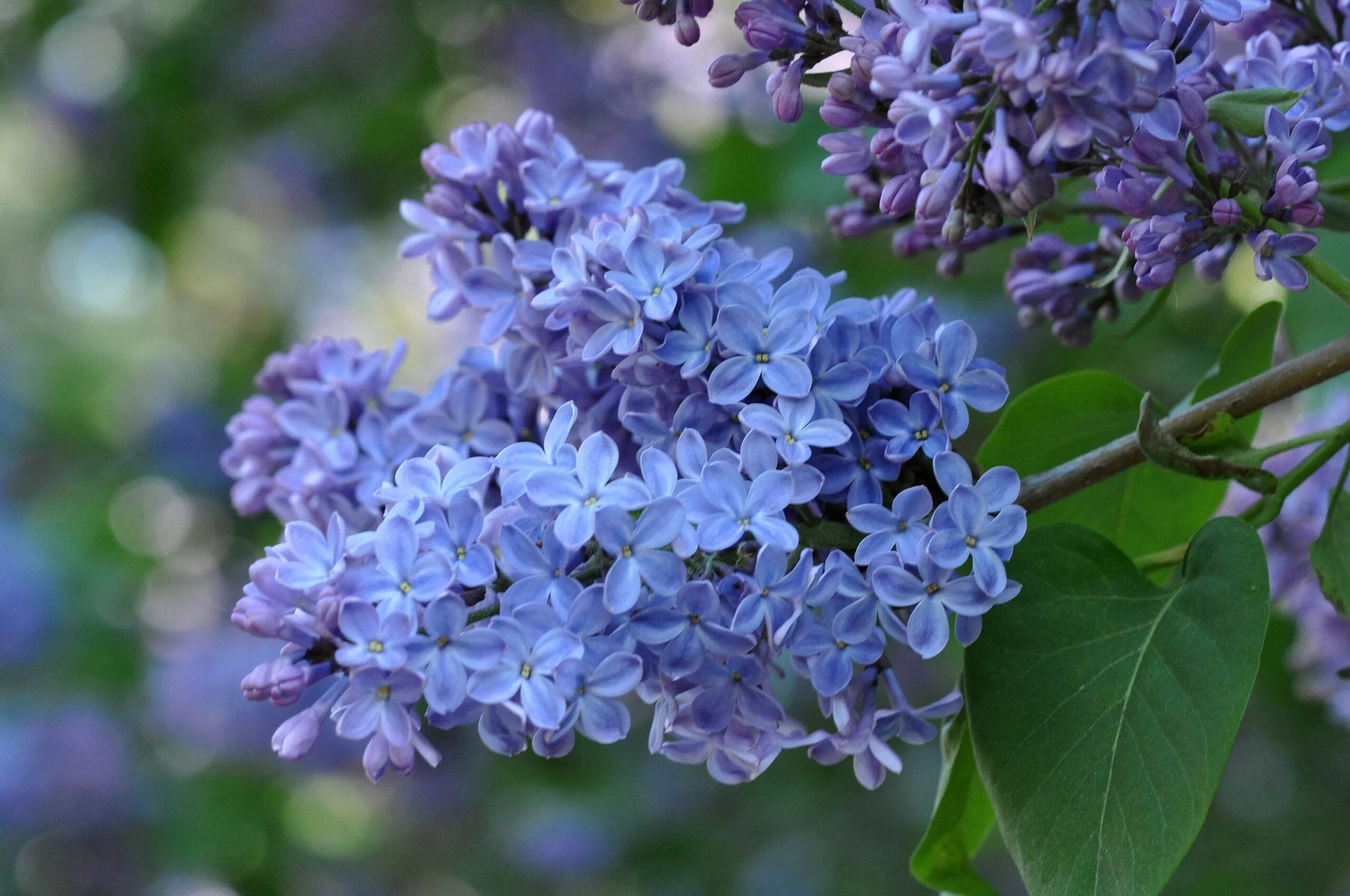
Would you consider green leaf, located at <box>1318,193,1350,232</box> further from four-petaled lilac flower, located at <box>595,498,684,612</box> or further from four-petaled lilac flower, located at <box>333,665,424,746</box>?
four-petaled lilac flower, located at <box>333,665,424,746</box>

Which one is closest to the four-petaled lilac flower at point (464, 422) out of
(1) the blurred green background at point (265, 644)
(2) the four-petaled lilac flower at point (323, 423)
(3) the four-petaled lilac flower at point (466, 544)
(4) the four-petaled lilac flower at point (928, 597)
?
(2) the four-petaled lilac flower at point (323, 423)

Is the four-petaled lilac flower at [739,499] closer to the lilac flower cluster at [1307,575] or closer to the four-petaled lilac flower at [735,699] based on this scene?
the four-petaled lilac flower at [735,699]

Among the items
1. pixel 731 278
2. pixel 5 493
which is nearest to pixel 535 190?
pixel 731 278

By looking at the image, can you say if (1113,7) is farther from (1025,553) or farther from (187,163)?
(187,163)

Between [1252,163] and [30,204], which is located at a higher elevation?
[1252,163]

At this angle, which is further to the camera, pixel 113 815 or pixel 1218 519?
pixel 113 815
